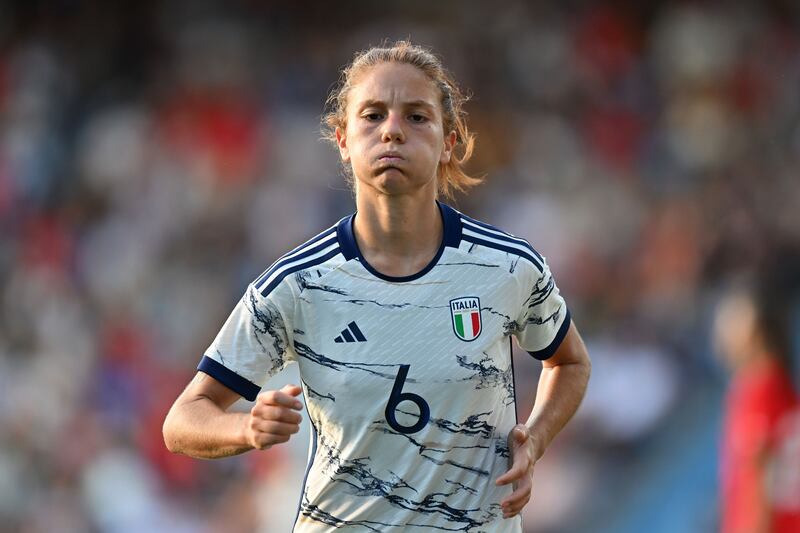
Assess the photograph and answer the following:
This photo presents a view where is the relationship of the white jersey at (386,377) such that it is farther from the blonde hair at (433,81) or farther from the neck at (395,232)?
the blonde hair at (433,81)

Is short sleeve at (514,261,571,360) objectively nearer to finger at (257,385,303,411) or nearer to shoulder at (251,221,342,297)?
shoulder at (251,221,342,297)

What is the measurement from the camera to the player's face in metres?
4.13

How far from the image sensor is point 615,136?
35.2ft

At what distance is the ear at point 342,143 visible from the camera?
442 centimetres

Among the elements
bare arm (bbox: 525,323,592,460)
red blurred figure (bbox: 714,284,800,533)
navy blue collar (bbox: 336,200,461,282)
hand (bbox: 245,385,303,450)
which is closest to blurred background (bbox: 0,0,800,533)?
red blurred figure (bbox: 714,284,800,533)

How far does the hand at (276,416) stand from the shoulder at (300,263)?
1.90 feet

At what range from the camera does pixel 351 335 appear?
4039 millimetres

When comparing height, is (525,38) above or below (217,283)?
above

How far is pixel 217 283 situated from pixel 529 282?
763 centimetres

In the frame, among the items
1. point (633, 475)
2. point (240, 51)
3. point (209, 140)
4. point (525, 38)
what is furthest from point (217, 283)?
point (633, 475)

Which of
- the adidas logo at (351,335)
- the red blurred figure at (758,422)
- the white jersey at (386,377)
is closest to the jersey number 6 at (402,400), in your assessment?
the white jersey at (386,377)

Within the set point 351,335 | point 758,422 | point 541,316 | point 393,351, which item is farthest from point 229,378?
point 758,422

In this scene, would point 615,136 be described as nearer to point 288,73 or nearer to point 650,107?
point 650,107

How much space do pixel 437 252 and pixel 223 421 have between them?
89 cm
